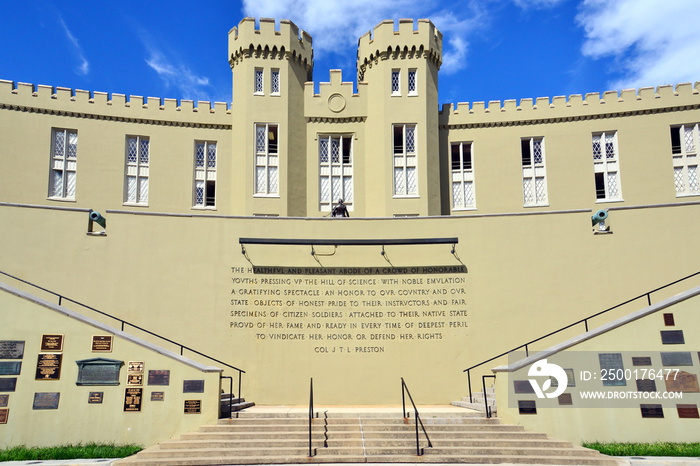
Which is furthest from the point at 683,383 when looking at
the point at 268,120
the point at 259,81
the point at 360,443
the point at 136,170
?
the point at 136,170

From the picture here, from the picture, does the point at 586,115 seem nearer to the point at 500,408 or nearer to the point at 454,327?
the point at 454,327

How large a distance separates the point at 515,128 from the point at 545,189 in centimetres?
297

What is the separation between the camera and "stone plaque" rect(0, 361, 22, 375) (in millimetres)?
14766

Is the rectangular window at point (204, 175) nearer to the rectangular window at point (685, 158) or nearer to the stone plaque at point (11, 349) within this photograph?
the stone plaque at point (11, 349)

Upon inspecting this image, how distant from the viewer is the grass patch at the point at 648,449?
13.6 metres

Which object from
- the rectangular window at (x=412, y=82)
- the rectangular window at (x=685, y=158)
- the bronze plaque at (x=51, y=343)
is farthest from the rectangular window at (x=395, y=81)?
the bronze plaque at (x=51, y=343)

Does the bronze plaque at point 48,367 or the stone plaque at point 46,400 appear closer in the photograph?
the stone plaque at point 46,400

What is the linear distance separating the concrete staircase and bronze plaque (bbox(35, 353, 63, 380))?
303 cm

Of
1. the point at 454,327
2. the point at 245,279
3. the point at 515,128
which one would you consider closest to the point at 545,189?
the point at 515,128

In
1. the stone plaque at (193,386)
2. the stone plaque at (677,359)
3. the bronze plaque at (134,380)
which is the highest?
the stone plaque at (677,359)

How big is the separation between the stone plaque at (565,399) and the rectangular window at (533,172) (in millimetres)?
13734

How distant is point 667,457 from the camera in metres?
13.4

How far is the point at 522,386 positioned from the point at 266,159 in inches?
624

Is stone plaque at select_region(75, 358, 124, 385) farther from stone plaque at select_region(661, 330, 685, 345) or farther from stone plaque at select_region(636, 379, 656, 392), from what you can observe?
stone plaque at select_region(661, 330, 685, 345)
